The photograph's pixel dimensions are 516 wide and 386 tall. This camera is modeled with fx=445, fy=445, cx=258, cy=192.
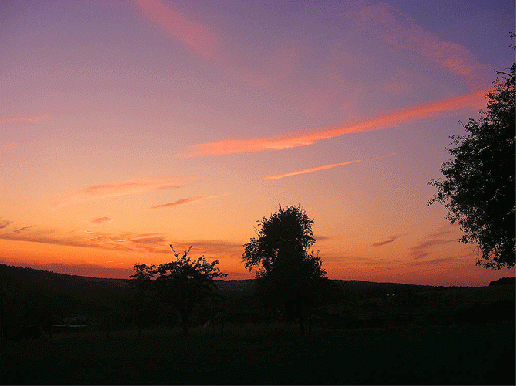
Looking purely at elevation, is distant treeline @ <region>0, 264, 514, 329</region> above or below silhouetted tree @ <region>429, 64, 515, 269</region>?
below

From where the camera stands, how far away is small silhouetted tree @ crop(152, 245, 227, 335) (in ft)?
180

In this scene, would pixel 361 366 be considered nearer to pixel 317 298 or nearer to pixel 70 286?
pixel 317 298

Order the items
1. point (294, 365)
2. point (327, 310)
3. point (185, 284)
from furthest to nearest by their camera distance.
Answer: point (327, 310), point (185, 284), point (294, 365)

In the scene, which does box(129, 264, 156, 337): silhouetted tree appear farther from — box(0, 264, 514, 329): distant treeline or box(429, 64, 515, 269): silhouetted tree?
box(429, 64, 515, 269): silhouetted tree

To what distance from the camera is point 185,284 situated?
2176 inches

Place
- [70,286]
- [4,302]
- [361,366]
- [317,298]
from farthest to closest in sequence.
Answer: [70,286] → [4,302] → [317,298] → [361,366]

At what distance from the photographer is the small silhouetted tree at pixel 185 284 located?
54.9m

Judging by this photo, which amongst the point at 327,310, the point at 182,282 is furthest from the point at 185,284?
the point at 327,310

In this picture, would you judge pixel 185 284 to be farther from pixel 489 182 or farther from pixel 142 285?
pixel 489 182

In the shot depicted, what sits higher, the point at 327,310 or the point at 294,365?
the point at 294,365

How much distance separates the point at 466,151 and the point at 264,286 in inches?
967

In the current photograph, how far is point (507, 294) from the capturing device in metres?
75.9

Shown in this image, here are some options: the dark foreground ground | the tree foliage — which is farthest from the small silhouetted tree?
the dark foreground ground

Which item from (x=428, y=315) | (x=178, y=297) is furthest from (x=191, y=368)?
(x=428, y=315)
